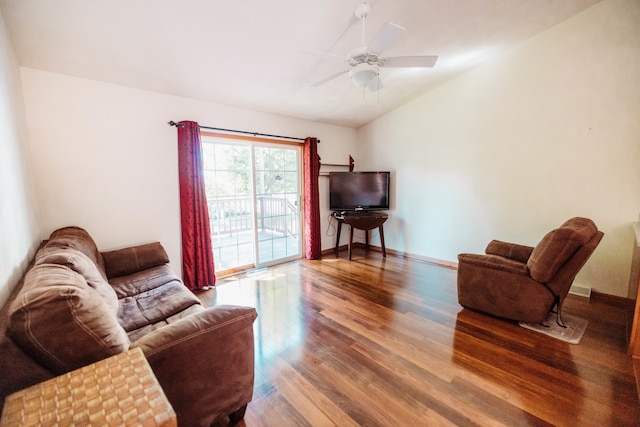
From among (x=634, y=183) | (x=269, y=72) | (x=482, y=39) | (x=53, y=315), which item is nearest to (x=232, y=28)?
(x=269, y=72)

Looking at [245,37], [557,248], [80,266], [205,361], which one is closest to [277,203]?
[245,37]

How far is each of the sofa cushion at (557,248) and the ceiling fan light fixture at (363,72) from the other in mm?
1887

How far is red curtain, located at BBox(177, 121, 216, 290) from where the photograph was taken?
3.05 m

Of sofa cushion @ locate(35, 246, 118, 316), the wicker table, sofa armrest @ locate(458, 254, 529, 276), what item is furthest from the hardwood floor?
sofa cushion @ locate(35, 246, 118, 316)

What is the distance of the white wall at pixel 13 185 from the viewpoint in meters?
1.37

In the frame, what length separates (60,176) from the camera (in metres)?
2.45

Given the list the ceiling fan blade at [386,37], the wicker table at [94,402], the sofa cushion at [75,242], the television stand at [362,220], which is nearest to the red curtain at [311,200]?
the television stand at [362,220]

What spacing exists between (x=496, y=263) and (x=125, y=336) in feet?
9.00

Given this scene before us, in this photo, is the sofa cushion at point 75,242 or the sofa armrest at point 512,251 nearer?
the sofa cushion at point 75,242

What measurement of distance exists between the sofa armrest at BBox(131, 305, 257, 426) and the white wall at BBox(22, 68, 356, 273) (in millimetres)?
2106

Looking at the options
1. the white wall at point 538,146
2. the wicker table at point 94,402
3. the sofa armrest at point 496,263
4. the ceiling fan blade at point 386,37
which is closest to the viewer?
the wicker table at point 94,402

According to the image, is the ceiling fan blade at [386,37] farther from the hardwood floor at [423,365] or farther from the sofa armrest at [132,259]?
the sofa armrest at [132,259]

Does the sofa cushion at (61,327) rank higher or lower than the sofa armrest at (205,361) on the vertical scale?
higher

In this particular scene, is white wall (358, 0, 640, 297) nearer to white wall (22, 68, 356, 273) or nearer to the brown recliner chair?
the brown recliner chair
